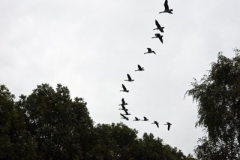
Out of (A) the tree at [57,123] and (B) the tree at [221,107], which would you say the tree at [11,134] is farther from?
(B) the tree at [221,107]

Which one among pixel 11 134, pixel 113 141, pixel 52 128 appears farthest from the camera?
pixel 113 141

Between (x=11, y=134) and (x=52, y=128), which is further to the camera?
(x=52, y=128)

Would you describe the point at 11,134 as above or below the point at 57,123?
below

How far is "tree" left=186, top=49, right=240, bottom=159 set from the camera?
27.4 meters

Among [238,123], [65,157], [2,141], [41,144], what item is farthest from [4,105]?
[238,123]

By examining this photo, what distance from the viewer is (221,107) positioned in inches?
1115

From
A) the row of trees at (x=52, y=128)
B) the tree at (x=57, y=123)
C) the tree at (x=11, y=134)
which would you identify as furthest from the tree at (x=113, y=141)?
the tree at (x=11, y=134)

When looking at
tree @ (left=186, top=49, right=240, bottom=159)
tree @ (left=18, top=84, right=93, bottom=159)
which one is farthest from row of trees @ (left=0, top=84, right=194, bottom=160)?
tree @ (left=186, top=49, right=240, bottom=159)

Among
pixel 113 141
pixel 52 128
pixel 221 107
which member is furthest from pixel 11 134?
pixel 221 107

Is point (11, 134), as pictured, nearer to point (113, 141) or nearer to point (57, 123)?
point (57, 123)

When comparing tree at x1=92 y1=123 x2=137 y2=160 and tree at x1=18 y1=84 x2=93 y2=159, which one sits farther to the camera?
tree at x1=92 y1=123 x2=137 y2=160

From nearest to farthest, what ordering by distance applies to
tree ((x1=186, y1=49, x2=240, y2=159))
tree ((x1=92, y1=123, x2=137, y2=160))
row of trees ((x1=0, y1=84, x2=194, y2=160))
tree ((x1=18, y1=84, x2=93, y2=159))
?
tree ((x1=186, y1=49, x2=240, y2=159))
row of trees ((x1=0, y1=84, x2=194, y2=160))
tree ((x1=18, y1=84, x2=93, y2=159))
tree ((x1=92, y1=123, x2=137, y2=160))

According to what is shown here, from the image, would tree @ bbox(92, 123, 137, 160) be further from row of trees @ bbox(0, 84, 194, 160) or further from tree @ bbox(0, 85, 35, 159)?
tree @ bbox(0, 85, 35, 159)

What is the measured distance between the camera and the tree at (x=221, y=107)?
27391mm
